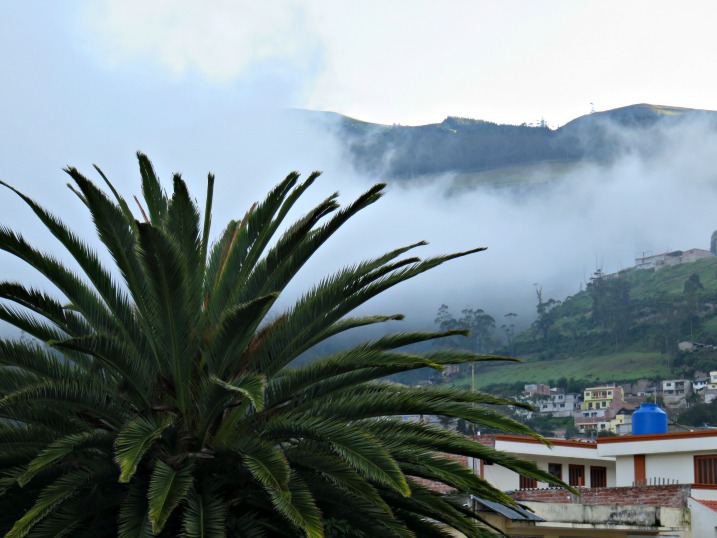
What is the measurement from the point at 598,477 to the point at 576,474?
109cm

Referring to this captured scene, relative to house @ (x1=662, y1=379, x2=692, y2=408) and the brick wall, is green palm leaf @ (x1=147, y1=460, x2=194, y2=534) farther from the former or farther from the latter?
house @ (x1=662, y1=379, x2=692, y2=408)

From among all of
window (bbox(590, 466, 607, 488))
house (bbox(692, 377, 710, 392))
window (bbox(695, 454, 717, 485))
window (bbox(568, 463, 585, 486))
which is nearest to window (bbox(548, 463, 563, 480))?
window (bbox(568, 463, 585, 486))

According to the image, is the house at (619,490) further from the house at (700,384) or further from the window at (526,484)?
the house at (700,384)

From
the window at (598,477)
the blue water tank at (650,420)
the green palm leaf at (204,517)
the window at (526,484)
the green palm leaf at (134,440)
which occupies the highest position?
the green palm leaf at (134,440)

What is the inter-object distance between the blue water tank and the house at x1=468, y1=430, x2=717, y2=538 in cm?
185

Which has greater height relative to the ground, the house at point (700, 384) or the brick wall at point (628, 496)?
the brick wall at point (628, 496)

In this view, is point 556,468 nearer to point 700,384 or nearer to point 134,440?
point 134,440

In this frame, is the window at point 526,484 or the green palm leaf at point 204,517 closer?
the green palm leaf at point 204,517

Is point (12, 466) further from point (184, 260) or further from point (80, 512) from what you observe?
point (184, 260)

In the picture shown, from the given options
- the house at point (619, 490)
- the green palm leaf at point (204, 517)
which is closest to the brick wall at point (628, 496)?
the house at point (619, 490)

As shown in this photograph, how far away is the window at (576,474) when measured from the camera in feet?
147

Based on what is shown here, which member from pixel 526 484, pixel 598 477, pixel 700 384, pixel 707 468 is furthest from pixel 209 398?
pixel 700 384

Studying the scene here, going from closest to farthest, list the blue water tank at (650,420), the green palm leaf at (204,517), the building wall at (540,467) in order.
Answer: the green palm leaf at (204,517)
the building wall at (540,467)
the blue water tank at (650,420)

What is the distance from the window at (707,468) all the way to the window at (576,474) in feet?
21.1
